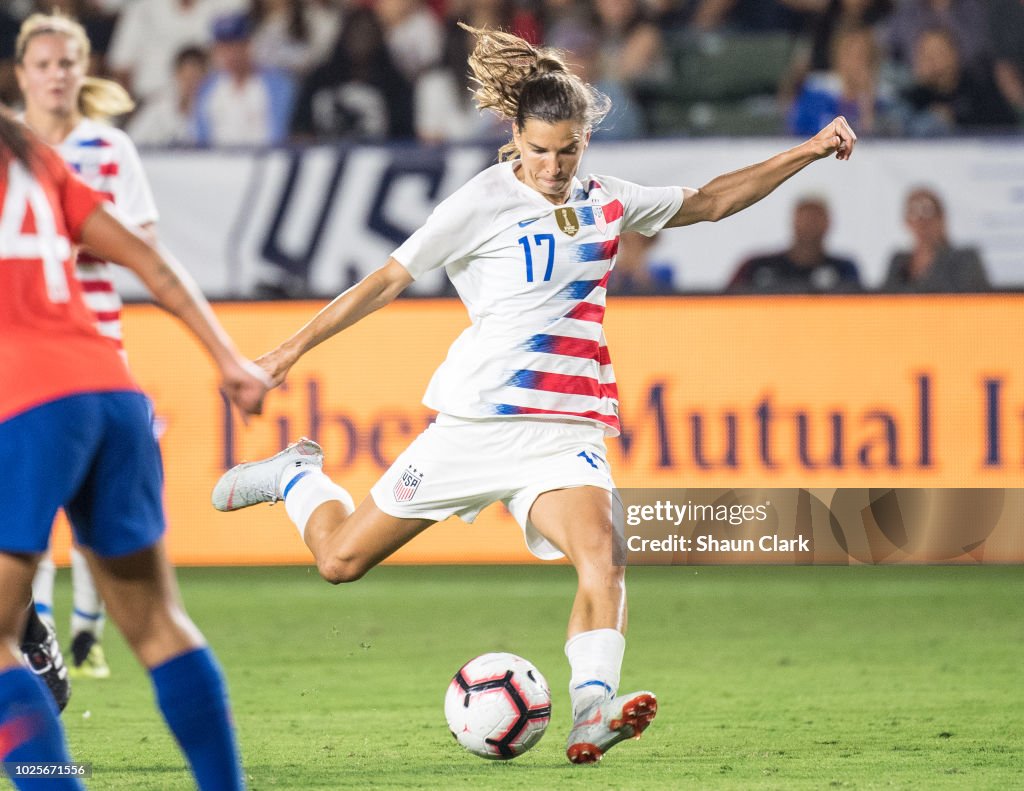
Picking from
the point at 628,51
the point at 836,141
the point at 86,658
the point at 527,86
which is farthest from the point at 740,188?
the point at 628,51

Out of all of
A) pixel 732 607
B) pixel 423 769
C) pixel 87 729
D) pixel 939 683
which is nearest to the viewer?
pixel 423 769

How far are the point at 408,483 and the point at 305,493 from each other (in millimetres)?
654

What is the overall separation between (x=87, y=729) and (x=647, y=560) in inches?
135

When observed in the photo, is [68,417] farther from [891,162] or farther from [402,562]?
[891,162]

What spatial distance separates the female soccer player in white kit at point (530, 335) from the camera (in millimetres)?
4422

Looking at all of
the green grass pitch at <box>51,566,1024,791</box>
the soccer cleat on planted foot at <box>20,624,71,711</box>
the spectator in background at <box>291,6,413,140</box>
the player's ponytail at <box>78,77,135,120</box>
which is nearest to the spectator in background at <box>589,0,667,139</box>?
the spectator in background at <box>291,6,413,140</box>

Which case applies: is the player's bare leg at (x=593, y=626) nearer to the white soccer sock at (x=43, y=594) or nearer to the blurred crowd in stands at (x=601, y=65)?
the white soccer sock at (x=43, y=594)

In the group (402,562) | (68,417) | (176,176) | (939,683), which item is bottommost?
(402,562)

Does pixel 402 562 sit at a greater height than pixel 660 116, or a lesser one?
lesser

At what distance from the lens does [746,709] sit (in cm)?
530

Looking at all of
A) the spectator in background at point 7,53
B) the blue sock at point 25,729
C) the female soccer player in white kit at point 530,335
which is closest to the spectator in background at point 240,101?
the spectator in background at point 7,53

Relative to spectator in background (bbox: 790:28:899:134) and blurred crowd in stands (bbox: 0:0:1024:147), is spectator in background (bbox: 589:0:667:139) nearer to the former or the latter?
blurred crowd in stands (bbox: 0:0:1024:147)

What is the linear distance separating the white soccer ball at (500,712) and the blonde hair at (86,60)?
8.26 ft

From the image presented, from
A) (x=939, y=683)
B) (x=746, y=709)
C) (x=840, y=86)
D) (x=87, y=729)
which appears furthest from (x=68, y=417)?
(x=840, y=86)
